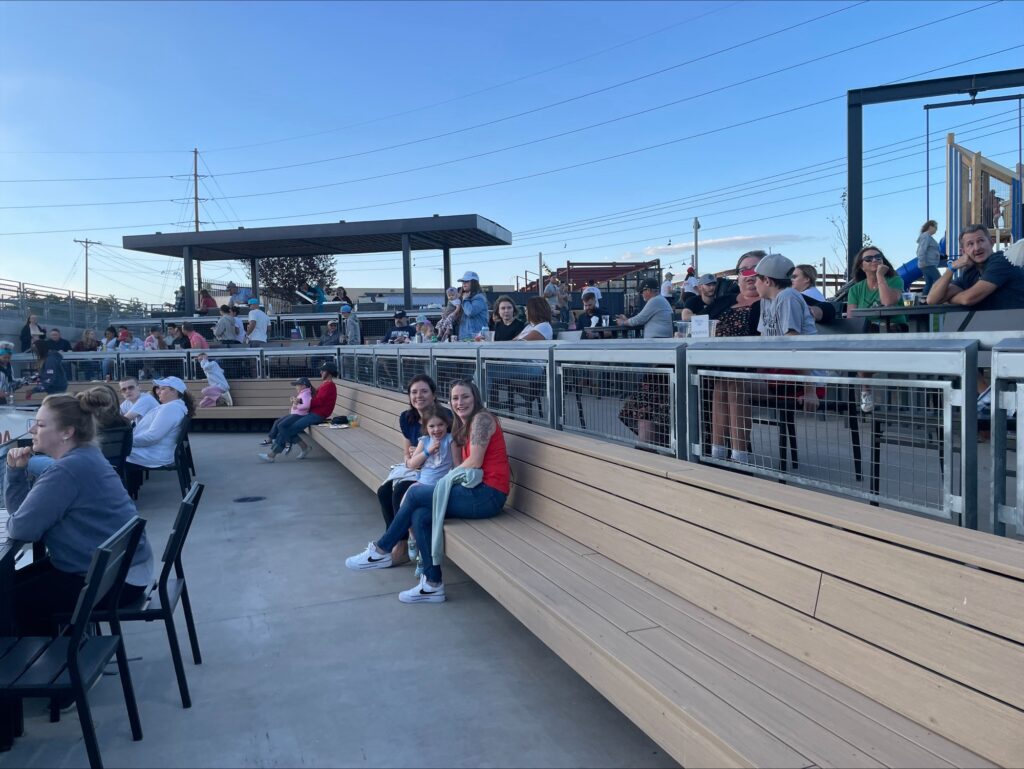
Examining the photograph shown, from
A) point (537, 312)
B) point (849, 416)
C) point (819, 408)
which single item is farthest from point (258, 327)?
point (849, 416)

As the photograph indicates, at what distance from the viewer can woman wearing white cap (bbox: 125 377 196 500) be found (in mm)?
8109

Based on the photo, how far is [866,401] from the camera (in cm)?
280

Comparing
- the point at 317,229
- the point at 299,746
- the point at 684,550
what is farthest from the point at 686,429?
the point at 317,229

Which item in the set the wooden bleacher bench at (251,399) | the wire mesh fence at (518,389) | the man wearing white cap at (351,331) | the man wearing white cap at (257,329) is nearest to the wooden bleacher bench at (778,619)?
the wire mesh fence at (518,389)

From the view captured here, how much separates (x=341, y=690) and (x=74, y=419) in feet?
6.15

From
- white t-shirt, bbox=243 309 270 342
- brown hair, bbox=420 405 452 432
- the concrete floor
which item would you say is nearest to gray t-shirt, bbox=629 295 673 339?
brown hair, bbox=420 405 452 432

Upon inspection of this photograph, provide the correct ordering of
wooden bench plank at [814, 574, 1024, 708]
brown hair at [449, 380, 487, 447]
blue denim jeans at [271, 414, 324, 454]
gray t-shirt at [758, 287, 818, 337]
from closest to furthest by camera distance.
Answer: wooden bench plank at [814, 574, 1024, 708] → gray t-shirt at [758, 287, 818, 337] → brown hair at [449, 380, 487, 447] → blue denim jeans at [271, 414, 324, 454]

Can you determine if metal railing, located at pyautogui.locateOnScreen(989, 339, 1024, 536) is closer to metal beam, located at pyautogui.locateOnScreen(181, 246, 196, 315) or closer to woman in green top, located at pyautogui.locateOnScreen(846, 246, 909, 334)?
woman in green top, located at pyautogui.locateOnScreen(846, 246, 909, 334)

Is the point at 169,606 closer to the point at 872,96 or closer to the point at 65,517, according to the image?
the point at 65,517

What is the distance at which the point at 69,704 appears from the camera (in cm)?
Result: 372

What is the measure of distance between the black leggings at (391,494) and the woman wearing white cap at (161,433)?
3.23m

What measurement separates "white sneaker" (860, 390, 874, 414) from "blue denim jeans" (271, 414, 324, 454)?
904 centimetres

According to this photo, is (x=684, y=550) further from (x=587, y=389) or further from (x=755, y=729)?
(x=587, y=389)

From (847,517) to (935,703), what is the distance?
0.61 m
